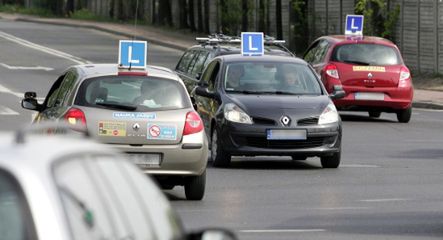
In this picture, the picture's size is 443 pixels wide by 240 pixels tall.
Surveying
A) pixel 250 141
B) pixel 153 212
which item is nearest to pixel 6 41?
pixel 250 141

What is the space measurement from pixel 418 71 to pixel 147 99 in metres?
25.4

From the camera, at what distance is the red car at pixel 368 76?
1042 inches

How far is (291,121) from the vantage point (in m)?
18.2

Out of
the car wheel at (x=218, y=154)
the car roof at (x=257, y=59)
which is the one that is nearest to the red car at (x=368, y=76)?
the car roof at (x=257, y=59)

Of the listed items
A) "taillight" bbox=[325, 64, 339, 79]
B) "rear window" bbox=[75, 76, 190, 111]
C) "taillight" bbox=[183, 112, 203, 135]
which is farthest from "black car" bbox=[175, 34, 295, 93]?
"taillight" bbox=[183, 112, 203, 135]

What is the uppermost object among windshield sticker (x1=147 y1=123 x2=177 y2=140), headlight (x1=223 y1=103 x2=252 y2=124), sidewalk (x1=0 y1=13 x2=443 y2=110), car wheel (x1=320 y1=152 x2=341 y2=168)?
windshield sticker (x1=147 y1=123 x2=177 y2=140)

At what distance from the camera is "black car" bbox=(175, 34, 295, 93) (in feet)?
76.0

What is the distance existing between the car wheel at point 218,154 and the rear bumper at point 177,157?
158 inches

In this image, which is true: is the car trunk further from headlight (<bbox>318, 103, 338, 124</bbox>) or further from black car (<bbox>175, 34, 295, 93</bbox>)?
black car (<bbox>175, 34, 295, 93</bbox>)

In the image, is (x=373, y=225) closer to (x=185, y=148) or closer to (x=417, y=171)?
(x=185, y=148)

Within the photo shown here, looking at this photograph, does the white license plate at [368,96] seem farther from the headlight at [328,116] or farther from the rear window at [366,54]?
the headlight at [328,116]

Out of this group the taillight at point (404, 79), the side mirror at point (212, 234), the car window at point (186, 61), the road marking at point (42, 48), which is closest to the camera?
the side mirror at point (212, 234)

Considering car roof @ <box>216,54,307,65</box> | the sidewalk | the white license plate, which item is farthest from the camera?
the sidewalk

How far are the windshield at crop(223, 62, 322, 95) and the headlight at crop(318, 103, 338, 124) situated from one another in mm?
612
